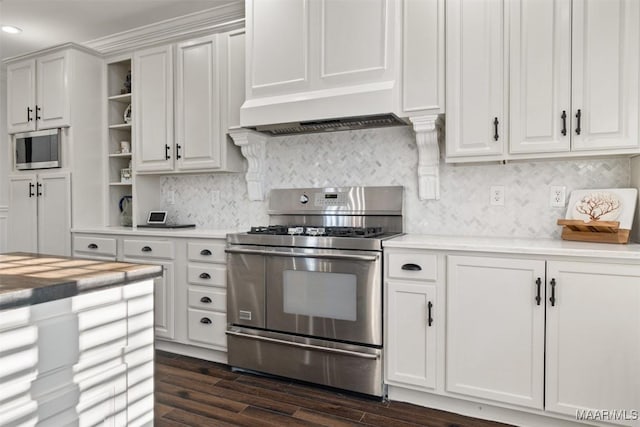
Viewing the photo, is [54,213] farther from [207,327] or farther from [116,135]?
[207,327]

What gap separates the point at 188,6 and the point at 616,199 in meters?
3.23

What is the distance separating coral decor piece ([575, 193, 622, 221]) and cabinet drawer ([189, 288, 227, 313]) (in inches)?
90.4

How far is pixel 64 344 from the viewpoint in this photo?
1.14m

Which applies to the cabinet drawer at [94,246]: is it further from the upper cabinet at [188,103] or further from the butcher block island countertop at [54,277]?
the butcher block island countertop at [54,277]

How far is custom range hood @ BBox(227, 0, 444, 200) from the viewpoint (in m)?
2.45

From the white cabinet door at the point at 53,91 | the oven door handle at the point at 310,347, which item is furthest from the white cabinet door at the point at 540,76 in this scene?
the white cabinet door at the point at 53,91

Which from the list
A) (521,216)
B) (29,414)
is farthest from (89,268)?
(521,216)

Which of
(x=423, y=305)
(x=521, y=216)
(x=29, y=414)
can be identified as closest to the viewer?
(x=29, y=414)

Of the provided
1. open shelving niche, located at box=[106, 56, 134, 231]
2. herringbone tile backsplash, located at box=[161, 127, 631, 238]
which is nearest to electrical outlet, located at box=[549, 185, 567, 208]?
herringbone tile backsplash, located at box=[161, 127, 631, 238]

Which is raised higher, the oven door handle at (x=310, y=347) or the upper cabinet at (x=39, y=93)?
the upper cabinet at (x=39, y=93)

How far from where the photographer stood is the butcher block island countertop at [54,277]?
1.02 m

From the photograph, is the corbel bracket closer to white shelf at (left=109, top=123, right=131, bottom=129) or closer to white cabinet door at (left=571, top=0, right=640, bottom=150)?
white shelf at (left=109, top=123, right=131, bottom=129)

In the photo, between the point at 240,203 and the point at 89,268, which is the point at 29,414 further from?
the point at 240,203

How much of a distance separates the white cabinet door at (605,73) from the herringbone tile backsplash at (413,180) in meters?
0.35
